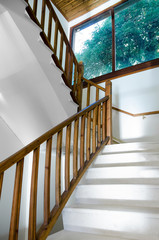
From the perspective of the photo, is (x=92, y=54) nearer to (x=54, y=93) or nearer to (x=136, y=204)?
(x=54, y=93)

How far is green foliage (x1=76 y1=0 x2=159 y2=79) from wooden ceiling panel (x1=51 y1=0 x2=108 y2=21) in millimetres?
653

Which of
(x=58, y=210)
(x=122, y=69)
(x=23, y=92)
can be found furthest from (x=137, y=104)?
(x=58, y=210)

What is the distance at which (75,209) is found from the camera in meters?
1.60

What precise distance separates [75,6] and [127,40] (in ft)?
6.50

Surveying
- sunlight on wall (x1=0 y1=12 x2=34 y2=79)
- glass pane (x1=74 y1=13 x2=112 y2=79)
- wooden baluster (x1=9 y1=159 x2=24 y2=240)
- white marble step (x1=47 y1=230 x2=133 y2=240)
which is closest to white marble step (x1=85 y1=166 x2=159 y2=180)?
white marble step (x1=47 y1=230 x2=133 y2=240)

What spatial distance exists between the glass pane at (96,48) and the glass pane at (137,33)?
25 centimetres

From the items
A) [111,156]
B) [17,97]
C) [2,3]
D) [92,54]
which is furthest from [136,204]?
[92,54]

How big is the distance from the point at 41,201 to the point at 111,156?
1.18 meters

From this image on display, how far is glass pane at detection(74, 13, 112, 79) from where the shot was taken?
4.46 meters

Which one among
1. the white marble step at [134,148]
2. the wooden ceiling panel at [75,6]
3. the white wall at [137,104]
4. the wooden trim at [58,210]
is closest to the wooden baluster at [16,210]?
the wooden trim at [58,210]

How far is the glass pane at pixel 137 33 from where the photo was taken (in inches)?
152

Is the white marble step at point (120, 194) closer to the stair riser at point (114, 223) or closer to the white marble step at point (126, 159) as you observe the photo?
the stair riser at point (114, 223)

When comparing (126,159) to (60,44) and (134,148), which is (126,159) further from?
(60,44)

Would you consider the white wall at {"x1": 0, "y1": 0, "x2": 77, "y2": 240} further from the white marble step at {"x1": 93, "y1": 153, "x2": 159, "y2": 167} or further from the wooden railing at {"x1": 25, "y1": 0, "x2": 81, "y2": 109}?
the white marble step at {"x1": 93, "y1": 153, "x2": 159, "y2": 167}
